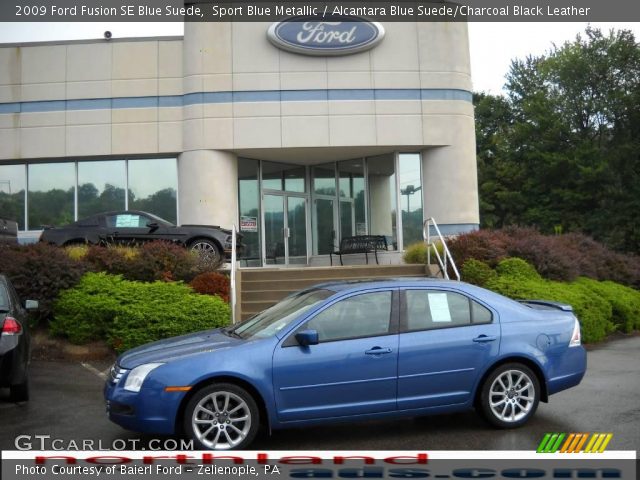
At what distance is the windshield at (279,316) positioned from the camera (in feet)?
20.4

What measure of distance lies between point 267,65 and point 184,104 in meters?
2.56

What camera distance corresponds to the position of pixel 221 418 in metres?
5.64

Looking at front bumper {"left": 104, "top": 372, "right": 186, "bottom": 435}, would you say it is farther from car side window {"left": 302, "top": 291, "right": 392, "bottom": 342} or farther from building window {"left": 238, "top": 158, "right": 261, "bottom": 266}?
building window {"left": 238, "top": 158, "right": 261, "bottom": 266}

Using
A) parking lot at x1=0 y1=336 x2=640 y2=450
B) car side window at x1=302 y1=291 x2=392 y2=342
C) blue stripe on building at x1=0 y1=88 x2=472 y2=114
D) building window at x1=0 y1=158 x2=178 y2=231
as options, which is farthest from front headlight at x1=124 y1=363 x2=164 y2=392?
blue stripe on building at x1=0 y1=88 x2=472 y2=114

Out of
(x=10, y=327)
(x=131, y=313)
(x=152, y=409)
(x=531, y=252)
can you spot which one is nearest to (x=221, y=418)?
(x=152, y=409)

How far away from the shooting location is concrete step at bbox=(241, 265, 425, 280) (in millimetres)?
14141

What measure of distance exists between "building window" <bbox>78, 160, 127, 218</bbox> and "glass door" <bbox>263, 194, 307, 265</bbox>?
4.25 metres

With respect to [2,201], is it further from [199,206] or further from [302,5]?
[302,5]

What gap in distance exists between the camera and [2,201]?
19.3 meters

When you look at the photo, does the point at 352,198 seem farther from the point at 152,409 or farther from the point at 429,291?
the point at 152,409

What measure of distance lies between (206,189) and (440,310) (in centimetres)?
1287

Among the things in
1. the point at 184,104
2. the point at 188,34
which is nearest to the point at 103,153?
the point at 184,104

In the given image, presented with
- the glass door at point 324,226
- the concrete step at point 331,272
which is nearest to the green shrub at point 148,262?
the concrete step at point 331,272

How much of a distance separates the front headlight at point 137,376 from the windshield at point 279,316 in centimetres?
98
